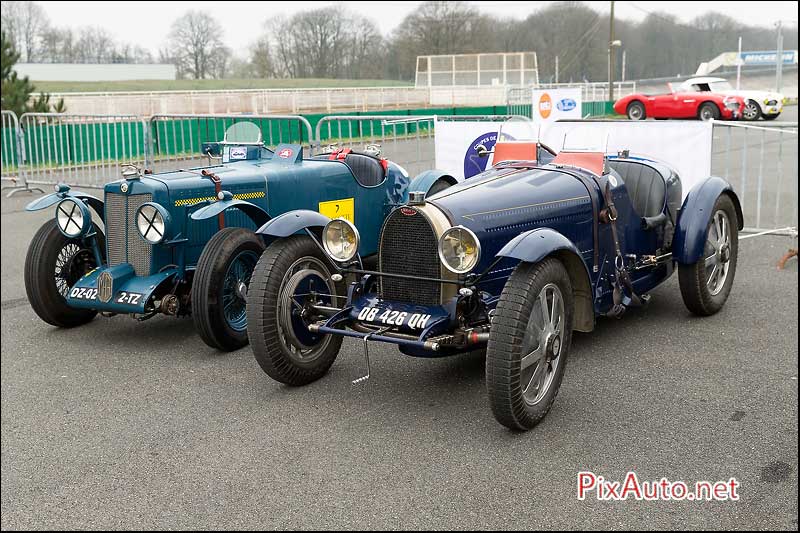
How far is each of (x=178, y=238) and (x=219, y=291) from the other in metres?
0.73

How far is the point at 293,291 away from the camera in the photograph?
4918 millimetres

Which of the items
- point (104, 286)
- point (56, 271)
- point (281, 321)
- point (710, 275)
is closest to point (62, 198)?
point (56, 271)

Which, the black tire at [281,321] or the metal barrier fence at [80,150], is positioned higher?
the metal barrier fence at [80,150]

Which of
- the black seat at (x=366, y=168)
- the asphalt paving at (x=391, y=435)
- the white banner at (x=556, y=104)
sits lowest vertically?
the asphalt paving at (x=391, y=435)

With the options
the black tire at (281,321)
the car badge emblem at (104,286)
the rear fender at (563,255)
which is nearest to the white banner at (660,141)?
the rear fender at (563,255)

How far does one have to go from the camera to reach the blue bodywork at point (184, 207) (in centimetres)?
593

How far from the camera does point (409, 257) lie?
4.74 metres

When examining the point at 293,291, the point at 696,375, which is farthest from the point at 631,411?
the point at 293,291

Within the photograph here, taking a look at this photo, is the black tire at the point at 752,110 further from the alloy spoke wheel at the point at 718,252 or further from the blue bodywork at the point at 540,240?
the blue bodywork at the point at 540,240

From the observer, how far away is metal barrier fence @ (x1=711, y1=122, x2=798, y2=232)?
964cm

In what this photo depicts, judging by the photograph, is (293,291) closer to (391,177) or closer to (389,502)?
(389,502)

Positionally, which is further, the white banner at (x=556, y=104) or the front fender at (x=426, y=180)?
the white banner at (x=556, y=104)

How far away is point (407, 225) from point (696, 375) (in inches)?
80.7

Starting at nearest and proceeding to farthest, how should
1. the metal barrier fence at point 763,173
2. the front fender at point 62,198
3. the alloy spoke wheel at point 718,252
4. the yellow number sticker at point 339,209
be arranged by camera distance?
the alloy spoke wheel at point 718,252 → the front fender at point 62,198 → the yellow number sticker at point 339,209 → the metal barrier fence at point 763,173
